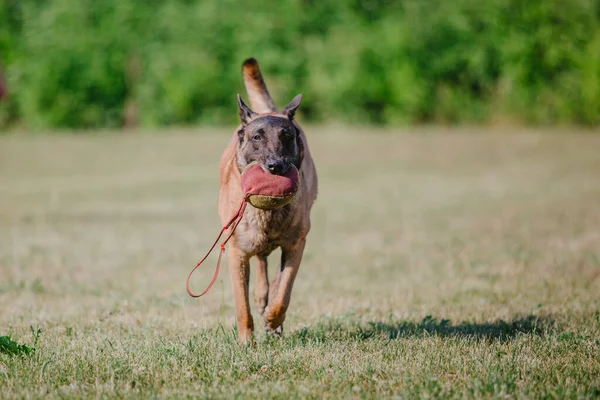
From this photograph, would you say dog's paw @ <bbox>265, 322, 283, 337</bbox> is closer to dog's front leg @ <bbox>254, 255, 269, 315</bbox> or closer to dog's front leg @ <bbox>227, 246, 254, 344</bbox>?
dog's front leg @ <bbox>227, 246, 254, 344</bbox>

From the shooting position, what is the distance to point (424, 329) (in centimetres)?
616

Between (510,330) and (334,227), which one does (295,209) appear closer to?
(510,330)

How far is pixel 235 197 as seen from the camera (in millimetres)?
5867

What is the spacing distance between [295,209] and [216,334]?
109cm

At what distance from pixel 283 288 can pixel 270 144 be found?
3.62 ft

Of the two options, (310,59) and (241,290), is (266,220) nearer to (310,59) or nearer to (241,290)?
(241,290)

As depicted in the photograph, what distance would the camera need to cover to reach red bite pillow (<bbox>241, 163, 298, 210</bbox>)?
17.5ft

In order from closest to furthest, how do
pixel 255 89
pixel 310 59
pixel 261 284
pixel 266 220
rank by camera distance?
pixel 266 220 < pixel 261 284 < pixel 255 89 < pixel 310 59

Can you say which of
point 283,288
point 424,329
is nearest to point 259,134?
point 283,288

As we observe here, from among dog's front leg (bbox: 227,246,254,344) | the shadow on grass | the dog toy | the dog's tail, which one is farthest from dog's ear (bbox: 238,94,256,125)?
the shadow on grass

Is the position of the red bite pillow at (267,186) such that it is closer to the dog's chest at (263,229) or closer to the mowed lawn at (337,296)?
the dog's chest at (263,229)

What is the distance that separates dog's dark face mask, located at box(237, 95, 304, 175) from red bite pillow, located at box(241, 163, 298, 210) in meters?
0.05

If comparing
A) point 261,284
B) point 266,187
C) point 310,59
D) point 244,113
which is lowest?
point 261,284

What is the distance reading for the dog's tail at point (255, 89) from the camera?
7156 mm
